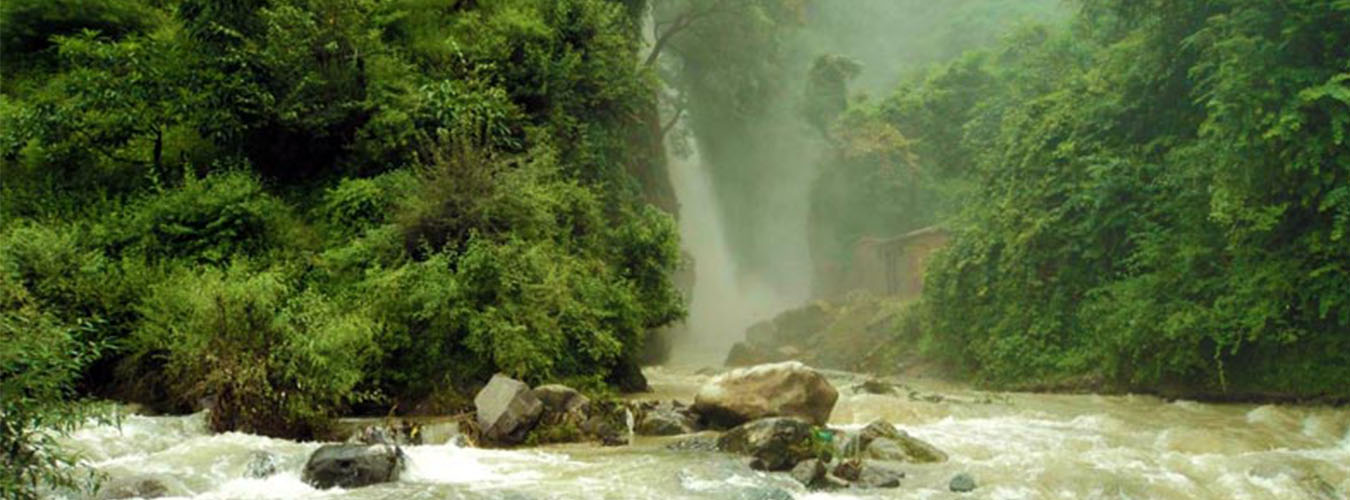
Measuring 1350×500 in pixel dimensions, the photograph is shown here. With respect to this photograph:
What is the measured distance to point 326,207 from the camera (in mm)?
15516

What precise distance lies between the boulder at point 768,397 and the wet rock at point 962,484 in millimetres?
2803

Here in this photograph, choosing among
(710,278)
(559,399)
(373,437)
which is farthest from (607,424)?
(710,278)

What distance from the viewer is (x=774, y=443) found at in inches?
382

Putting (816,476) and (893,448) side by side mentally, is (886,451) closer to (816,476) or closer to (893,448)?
(893,448)

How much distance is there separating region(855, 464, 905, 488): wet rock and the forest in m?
5.02

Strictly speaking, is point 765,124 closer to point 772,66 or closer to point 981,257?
point 772,66

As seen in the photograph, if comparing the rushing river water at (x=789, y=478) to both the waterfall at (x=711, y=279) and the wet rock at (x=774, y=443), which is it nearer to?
the wet rock at (x=774, y=443)

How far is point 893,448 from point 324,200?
10.1 metres

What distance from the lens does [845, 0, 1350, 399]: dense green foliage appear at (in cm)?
1369

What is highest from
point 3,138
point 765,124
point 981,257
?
point 765,124

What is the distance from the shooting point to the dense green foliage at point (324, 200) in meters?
11.5

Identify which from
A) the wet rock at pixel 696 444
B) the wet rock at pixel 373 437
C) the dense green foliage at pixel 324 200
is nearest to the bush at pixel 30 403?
Answer: the wet rock at pixel 373 437

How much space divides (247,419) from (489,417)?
8.23 ft

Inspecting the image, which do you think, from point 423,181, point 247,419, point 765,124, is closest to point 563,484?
point 247,419
